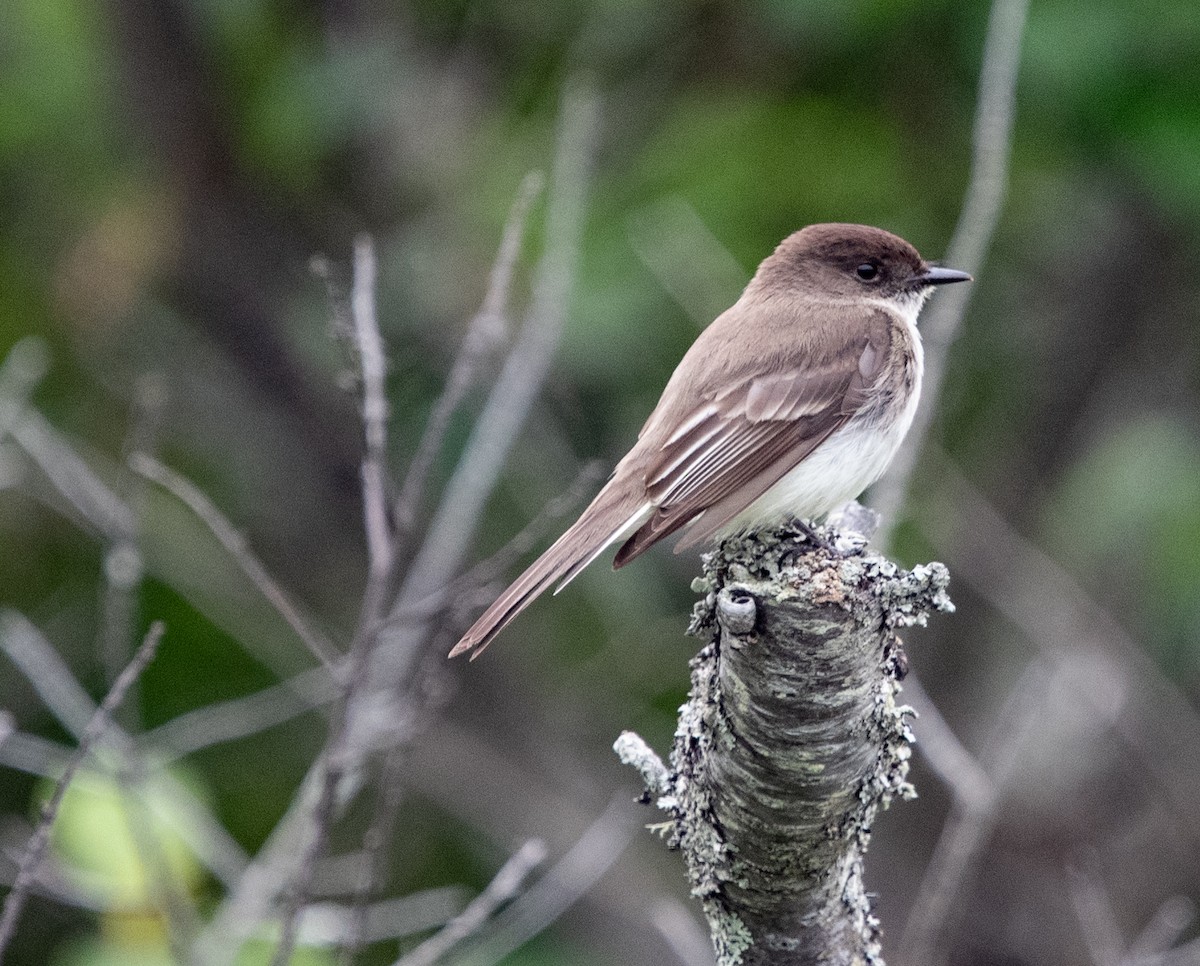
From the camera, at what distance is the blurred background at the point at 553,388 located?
623 cm

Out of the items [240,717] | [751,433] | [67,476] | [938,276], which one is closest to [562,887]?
[240,717]

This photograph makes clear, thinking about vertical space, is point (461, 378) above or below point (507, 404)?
below

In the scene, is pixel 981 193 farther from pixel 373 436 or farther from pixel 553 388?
pixel 553 388

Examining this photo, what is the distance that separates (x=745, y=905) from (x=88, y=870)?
75.8 inches

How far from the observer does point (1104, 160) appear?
5.96 meters

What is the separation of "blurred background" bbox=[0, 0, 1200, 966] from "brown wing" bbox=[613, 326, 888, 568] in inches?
54.9

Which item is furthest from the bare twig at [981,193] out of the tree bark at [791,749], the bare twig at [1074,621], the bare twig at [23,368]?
the bare twig at [23,368]

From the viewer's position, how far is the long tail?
3600mm

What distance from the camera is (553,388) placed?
6.74 metres

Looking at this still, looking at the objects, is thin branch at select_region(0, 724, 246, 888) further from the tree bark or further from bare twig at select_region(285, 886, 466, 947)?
the tree bark

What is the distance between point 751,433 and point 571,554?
27.1 inches

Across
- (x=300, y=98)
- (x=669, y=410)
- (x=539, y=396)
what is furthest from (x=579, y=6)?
(x=669, y=410)

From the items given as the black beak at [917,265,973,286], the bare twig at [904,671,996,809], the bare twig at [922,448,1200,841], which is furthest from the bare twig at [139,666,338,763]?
the bare twig at [922,448,1200,841]

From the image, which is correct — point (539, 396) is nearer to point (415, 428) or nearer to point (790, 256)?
point (415, 428)
